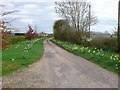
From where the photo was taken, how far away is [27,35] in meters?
95.4

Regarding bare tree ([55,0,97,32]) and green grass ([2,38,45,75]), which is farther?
bare tree ([55,0,97,32])

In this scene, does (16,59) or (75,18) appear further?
(75,18)

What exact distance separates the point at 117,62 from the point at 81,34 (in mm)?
31789

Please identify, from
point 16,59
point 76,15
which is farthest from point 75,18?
point 16,59

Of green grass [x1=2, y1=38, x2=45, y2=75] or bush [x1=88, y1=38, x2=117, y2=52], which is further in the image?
bush [x1=88, y1=38, x2=117, y2=52]

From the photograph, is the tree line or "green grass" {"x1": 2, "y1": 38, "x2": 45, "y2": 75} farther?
the tree line

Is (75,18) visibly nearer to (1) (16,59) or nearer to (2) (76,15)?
(2) (76,15)

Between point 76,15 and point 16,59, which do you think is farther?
point 76,15

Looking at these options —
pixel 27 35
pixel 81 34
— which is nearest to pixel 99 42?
pixel 81 34

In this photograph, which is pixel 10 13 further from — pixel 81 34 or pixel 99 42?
pixel 81 34

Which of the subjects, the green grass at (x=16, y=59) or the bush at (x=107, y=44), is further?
the bush at (x=107, y=44)

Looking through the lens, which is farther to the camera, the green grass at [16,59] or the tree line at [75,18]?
the tree line at [75,18]

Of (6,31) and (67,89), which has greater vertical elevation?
(6,31)

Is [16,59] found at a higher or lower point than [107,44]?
lower
